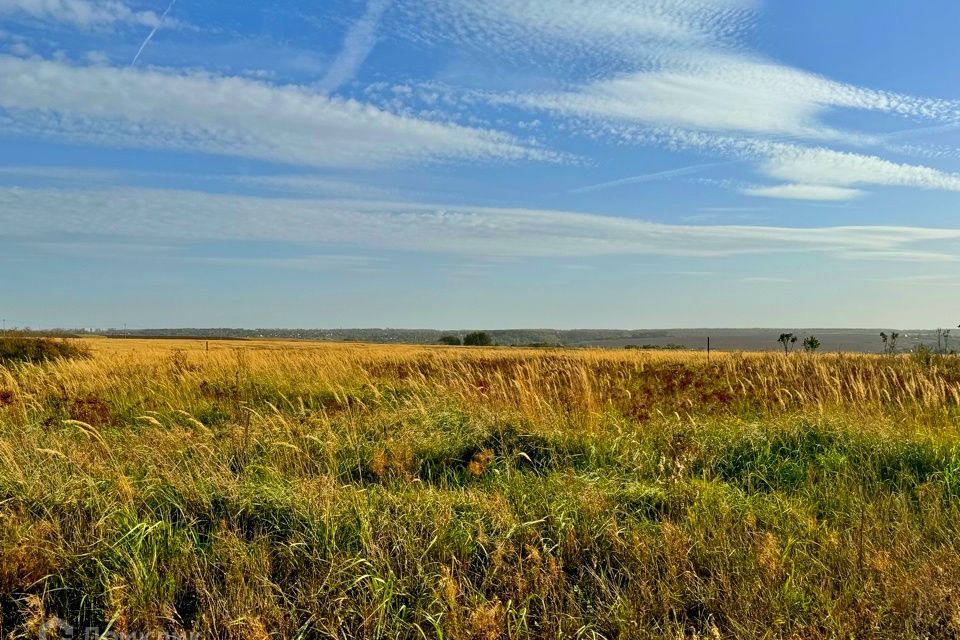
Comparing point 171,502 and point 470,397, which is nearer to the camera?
point 171,502

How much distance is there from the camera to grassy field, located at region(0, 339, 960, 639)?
10.8 ft

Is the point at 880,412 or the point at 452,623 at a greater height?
the point at 880,412

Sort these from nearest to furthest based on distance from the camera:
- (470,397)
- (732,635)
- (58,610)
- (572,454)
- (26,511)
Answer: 1. (732,635)
2. (58,610)
3. (26,511)
4. (572,454)
5. (470,397)

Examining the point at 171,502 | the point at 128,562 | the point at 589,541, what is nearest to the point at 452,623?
the point at 589,541

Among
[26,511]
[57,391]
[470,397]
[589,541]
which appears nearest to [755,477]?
[589,541]

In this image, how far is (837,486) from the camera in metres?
5.29

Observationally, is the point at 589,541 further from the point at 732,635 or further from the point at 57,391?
the point at 57,391

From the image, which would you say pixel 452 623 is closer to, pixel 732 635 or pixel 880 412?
pixel 732 635

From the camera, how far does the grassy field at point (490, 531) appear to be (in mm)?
3291

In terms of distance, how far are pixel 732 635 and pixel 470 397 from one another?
6.64 metres

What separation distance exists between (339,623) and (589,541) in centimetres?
156

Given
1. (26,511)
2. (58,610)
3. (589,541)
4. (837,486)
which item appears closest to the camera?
(58,610)

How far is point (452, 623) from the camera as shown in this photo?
3172 millimetres

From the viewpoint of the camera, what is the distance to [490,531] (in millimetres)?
4137
